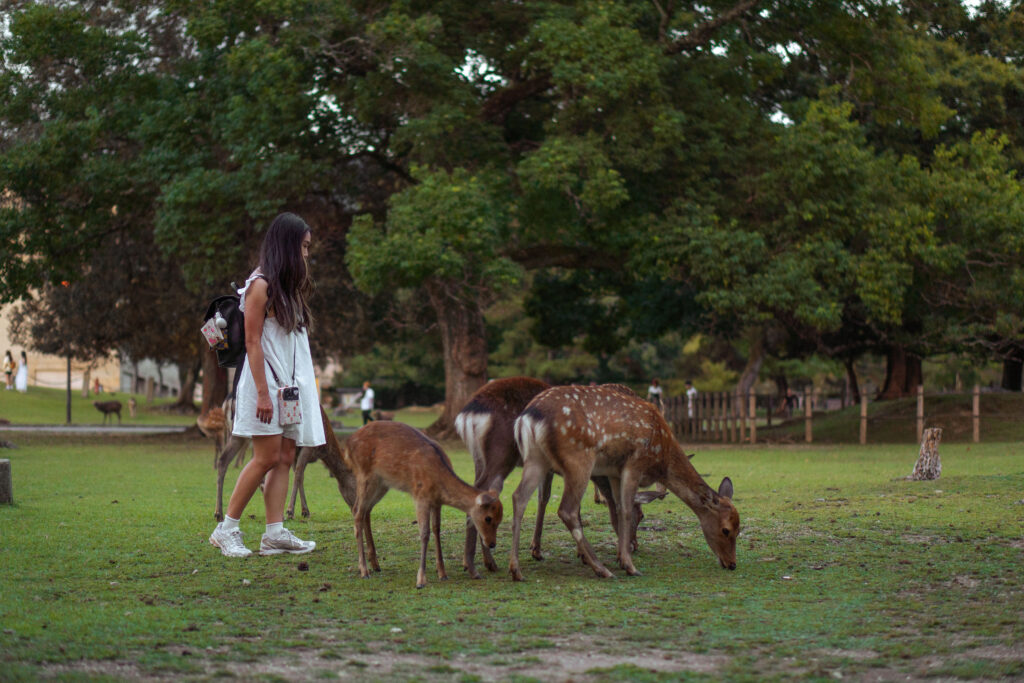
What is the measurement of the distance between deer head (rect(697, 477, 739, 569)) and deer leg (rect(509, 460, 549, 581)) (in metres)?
1.16

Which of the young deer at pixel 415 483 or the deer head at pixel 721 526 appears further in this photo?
the deer head at pixel 721 526

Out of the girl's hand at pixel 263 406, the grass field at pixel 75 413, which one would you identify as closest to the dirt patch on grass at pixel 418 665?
the girl's hand at pixel 263 406

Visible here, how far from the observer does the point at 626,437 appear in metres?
7.57

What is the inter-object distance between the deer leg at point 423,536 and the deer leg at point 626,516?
1.32 meters

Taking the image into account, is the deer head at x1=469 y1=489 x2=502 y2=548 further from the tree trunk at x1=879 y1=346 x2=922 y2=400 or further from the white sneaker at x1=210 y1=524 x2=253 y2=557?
the tree trunk at x1=879 y1=346 x2=922 y2=400

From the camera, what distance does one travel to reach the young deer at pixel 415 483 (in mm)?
7062

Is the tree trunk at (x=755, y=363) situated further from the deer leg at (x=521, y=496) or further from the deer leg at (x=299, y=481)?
the deer leg at (x=521, y=496)

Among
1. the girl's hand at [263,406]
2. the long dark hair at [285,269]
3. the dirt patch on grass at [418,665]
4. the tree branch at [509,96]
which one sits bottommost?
the dirt patch on grass at [418,665]

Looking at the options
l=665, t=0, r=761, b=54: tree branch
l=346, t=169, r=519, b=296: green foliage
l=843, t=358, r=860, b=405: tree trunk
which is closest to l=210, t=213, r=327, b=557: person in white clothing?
l=346, t=169, r=519, b=296: green foliage

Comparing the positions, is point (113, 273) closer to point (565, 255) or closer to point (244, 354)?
point (565, 255)

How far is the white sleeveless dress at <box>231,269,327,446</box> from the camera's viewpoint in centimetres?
730

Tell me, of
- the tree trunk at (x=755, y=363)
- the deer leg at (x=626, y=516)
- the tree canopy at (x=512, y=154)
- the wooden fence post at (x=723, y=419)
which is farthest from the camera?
the tree trunk at (x=755, y=363)

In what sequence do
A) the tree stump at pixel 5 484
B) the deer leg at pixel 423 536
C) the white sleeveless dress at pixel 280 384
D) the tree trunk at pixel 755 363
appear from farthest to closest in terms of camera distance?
the tree trunk at pixel 755 363 < the tree stump at pixel 5 484 < the white sleeveless dress at pixel 280 384 < the deer leg at pixel 423 536

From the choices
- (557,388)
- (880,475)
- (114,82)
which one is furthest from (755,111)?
(557,388)
